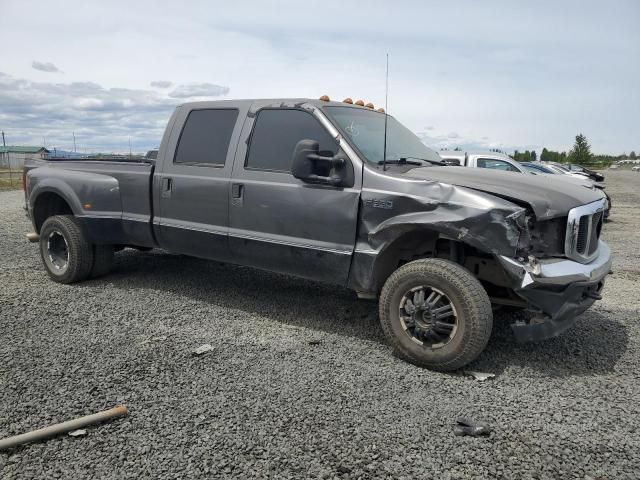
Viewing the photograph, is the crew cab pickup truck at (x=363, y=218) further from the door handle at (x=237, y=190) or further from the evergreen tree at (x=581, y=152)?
the evergreen tree at (x=581, y=152)

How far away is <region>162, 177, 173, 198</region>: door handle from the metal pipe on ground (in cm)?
264

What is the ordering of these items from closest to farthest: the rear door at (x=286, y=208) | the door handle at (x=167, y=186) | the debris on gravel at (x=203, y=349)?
1. the debris on gravel at (x=203, y=349)
2. the rear door at (x=286, y=208)
3. the door handle at (x=167, y=186)

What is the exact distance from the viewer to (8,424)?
2951 millimetres

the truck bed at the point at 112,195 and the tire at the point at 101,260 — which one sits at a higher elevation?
the truck bed at the point at 112,195

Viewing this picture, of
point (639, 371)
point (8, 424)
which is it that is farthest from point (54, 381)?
point (639, 371)

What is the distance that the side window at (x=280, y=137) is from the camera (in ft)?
14.5

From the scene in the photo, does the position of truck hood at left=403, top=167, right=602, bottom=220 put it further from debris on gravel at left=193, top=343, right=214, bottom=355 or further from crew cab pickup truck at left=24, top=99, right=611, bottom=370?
debris on gravel at left=193, top=343, right=214, bottom=355

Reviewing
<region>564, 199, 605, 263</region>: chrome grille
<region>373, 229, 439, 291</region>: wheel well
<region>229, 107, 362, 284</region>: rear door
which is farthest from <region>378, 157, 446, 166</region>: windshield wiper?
<region>564, 199, 605, 263</region>: chrome grille

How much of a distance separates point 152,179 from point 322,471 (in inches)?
149

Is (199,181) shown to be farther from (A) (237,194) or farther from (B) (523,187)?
(B) (523,187)

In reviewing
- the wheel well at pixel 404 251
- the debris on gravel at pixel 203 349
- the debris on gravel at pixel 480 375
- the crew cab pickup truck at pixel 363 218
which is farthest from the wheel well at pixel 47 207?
the debris on gravel at pixel 480 375

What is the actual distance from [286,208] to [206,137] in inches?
52.3

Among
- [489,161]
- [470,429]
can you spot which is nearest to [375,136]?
[470,429]

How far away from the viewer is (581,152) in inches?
3103
